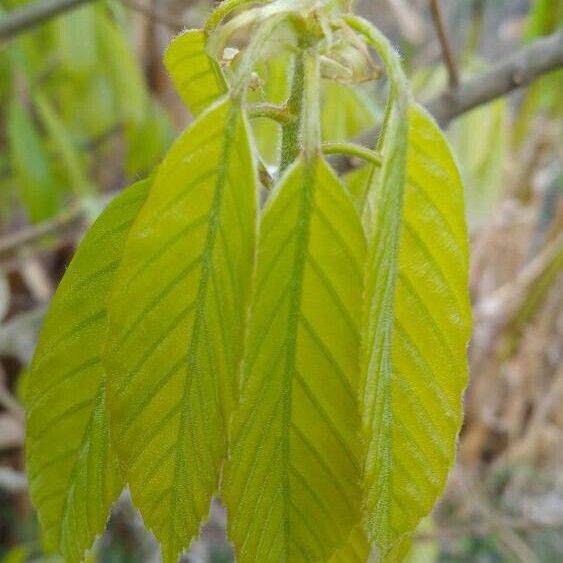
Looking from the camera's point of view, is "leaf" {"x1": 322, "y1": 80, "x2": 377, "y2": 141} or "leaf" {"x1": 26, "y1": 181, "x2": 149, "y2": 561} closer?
"leaf" {"x1": 26, "y1": 181, "x2": 149, "y2": 561}

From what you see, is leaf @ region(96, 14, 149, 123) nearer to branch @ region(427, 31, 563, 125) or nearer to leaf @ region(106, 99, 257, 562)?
branch @ region(427, 31, 563, 125)

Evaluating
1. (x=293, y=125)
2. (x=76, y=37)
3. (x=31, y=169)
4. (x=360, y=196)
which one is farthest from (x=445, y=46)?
(x=31, y=169)

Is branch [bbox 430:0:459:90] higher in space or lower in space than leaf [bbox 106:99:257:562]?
lower

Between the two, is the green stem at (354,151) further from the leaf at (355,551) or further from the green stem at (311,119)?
the leaf at (355,551)

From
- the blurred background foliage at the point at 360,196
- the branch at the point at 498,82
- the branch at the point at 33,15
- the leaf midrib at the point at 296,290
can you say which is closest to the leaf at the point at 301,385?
the leaf midrib at the point at 296,290

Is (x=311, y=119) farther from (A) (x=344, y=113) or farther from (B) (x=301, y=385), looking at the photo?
(A) (x=344, y=113)

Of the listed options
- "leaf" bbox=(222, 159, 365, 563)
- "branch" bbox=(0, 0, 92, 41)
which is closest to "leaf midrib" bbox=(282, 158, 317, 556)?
"leaf" bbox=(222, 159, 365, 563)

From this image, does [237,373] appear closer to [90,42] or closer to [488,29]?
[90,42]
